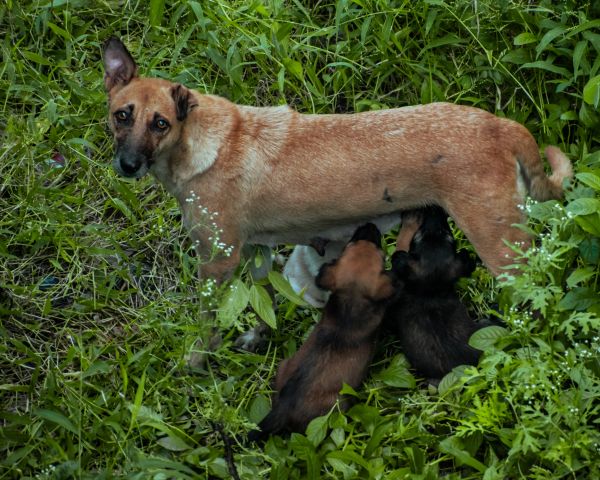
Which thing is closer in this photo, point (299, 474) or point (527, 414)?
point (527, 414)

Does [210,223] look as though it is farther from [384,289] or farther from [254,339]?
[384,289]

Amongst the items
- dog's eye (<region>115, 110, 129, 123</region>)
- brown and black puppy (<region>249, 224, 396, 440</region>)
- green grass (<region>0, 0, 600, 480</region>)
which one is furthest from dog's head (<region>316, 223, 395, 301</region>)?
dog's eye (<region>115, 110, 129, 123</region>)

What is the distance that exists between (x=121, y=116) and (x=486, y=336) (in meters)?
2.32

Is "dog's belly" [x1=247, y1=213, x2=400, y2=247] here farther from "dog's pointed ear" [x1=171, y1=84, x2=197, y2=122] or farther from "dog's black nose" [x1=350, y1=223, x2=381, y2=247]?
"dog's pointed ear" [x1=171, y1=84, x2=197, y2=122]

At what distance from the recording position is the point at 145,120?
4.98 meters

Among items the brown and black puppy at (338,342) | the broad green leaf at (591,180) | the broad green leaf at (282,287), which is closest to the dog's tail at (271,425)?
the brown and black puppy at (338,342)

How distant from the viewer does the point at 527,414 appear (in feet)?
14.9

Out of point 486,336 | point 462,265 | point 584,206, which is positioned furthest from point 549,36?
point 486,336

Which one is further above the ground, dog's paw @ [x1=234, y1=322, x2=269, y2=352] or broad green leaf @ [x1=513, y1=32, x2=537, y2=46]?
broad green leaf @ [x1=513, y1=32, x2=537, y2=46]

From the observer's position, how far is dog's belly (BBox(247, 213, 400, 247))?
5391mm

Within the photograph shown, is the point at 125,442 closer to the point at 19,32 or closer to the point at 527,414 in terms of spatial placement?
the point at 527,414

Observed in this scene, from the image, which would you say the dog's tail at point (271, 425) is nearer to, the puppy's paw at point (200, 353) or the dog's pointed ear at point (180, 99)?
the puppy's paw at point (200, 353)

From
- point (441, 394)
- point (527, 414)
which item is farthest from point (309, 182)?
point (527, 414)

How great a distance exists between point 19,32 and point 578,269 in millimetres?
4461
